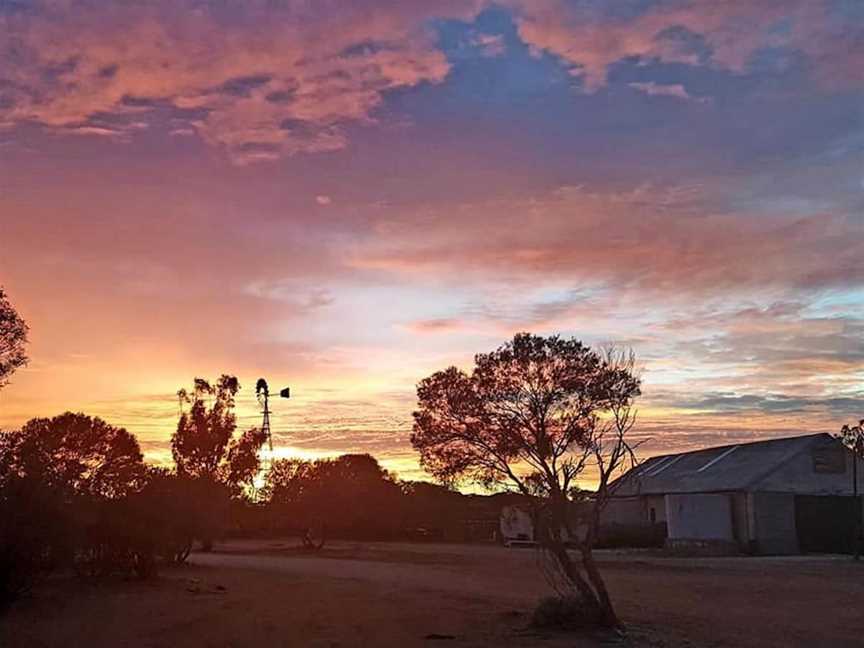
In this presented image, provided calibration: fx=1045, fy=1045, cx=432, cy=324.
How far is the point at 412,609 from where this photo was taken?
2091 cm

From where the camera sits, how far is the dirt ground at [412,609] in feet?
56.1

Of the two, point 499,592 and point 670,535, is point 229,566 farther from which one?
point 670,535

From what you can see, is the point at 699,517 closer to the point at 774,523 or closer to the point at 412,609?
the point at 774,523

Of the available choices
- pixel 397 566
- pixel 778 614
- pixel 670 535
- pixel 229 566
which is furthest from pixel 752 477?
pixel 778 614

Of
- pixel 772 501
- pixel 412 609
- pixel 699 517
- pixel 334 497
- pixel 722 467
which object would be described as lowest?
pixel 412 609

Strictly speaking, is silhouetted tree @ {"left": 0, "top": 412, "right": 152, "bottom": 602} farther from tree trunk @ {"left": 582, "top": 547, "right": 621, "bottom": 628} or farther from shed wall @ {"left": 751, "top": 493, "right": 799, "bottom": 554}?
shed wall @ {"left": 751, "top": 493, "right": 799, "bottom": 554}

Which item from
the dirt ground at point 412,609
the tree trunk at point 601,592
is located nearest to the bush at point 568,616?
the tree trunk at point 601,592

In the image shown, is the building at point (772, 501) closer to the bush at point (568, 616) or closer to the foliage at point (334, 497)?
the foliage at point (334, 497)

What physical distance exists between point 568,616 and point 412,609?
4270 mm

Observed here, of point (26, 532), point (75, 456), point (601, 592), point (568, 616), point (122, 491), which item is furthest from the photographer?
point (75, 456)

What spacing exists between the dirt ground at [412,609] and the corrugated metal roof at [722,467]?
595 inches

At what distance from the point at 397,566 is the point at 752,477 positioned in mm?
18954

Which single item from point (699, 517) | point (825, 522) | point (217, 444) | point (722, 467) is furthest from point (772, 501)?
point (217, 444)

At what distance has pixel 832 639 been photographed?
1745cm
